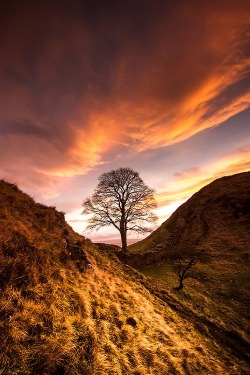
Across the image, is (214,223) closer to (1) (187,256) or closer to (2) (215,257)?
(2) (215,257)

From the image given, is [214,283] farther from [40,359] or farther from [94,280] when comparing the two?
[40,359]

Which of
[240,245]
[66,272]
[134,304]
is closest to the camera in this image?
[66,272]

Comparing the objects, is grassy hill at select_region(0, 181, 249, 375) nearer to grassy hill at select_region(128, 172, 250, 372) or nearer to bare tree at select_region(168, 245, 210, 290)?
grassy hill at select_region(128, 172, 250, 372)

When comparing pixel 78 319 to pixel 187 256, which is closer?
pixel 78 319

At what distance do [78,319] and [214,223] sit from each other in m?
33.9

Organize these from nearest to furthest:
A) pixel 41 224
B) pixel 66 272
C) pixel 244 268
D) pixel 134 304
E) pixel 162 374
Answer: pixel 162 374 → pixel 66 272 → pixel 134 304 → pixel 41 224 → pixel 244 268

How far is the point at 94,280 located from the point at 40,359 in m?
5.52

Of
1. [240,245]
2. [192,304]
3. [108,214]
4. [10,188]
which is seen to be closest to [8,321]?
[10,188]

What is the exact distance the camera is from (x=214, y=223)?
36.2 meters

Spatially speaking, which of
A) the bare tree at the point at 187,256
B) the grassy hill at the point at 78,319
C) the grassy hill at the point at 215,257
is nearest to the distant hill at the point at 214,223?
the grassy hill at the point at 215,257

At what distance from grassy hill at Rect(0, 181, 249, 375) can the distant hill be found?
14.0 meters

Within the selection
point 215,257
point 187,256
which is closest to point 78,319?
point 187,256

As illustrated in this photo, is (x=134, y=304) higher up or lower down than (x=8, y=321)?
lower down

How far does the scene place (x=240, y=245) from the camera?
1124 inches
